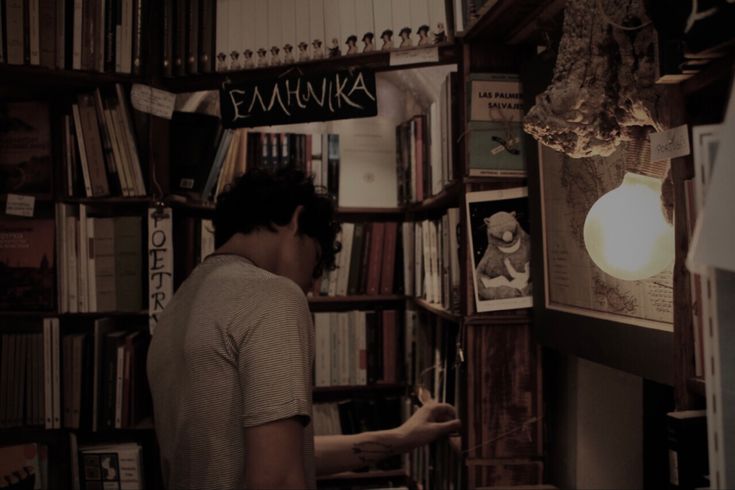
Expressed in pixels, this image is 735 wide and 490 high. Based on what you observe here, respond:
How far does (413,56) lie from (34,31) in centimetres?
130

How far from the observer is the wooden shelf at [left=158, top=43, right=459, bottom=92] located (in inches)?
75.2

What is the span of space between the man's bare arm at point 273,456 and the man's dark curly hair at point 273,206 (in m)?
0.46

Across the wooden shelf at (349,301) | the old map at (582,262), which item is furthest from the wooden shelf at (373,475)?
the old map at (582,262)

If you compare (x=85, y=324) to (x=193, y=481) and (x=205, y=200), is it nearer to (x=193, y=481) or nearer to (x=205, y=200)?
(x=205, y=200)

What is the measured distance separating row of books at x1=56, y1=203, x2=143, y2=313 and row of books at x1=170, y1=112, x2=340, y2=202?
0.29m

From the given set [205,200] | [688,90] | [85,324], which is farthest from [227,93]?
[688,90]

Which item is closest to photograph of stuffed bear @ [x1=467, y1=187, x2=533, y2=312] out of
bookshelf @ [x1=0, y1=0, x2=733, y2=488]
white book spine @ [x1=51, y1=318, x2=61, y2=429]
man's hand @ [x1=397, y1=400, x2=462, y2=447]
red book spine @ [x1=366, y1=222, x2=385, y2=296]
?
bookshelf @ [x1=0, y1=0, x2=733, y2=488]

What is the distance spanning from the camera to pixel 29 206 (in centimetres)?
223

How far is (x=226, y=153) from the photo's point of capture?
260 cm

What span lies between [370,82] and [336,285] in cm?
132

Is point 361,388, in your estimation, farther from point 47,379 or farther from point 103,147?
point 103,147

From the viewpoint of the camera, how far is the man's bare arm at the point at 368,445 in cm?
170

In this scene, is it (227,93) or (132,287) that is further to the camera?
(132,287)

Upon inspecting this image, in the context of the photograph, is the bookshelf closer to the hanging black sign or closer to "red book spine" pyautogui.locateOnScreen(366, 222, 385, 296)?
the hanging black sign
